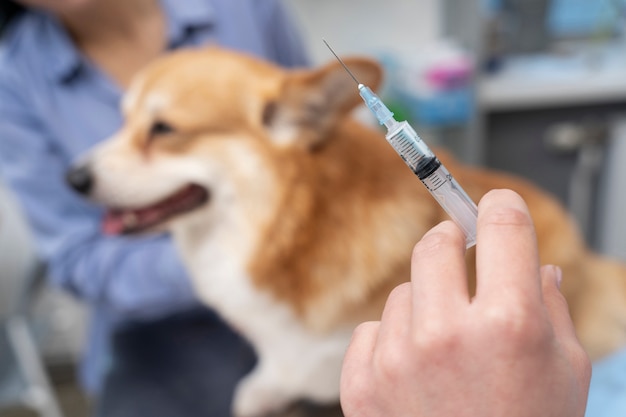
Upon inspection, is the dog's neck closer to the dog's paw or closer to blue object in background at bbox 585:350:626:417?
the dog's paw

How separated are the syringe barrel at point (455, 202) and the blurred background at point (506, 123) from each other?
535mm

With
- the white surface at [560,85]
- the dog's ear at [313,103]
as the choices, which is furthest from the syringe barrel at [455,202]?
the white surface at [560,85]

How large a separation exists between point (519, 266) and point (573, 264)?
374mm

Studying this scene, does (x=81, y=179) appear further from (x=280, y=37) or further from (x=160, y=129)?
(x=280, y=37)

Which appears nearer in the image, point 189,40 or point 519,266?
point 519,266

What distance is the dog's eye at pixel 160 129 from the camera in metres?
0.54

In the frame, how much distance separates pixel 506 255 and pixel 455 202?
0.07m

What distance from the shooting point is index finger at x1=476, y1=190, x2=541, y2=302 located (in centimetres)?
21

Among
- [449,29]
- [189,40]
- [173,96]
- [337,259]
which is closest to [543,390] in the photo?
[337,259]

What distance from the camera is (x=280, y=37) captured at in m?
0.70

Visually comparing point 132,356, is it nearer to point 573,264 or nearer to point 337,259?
point 337,259

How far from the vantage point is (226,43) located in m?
0.62

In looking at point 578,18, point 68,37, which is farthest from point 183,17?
point 578,18

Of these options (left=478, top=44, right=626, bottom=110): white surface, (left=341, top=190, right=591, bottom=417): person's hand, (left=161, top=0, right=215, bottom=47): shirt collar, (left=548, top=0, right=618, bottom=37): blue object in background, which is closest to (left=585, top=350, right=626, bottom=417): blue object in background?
(left=341, top=190, right=591, bottom=417): person's hand
